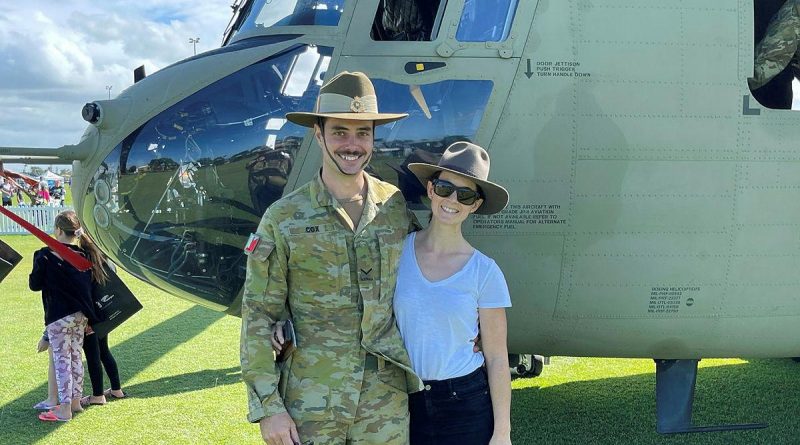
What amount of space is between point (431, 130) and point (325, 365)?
1446 mm

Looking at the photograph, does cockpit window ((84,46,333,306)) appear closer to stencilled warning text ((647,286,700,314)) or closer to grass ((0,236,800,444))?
stencilled warning text ((647,286,700,314))

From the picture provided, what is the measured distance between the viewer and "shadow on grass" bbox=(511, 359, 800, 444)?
5.18 metres

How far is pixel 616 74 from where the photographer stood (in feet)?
11.7

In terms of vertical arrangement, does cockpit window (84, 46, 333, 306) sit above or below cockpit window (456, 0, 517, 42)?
below

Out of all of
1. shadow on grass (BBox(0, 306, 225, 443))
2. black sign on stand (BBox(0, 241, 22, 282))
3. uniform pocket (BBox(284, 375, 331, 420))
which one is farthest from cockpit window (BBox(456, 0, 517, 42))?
shadow on grass (BBox(0, 306, 225, 443))

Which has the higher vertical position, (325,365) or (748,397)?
(325,365)

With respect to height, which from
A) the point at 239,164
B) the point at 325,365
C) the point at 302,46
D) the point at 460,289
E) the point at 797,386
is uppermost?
the point at 302,46

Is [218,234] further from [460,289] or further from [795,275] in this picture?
[795,275]

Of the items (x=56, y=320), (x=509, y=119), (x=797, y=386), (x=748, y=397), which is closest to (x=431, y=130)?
(x=509, y=119)

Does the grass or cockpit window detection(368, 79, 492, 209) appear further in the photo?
the grass

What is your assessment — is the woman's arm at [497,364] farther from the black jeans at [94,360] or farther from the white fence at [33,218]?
the white fence at [33,218]

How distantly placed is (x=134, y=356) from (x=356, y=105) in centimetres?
630

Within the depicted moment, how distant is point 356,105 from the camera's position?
2572 mm

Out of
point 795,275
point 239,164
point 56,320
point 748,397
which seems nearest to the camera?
point 239,164
